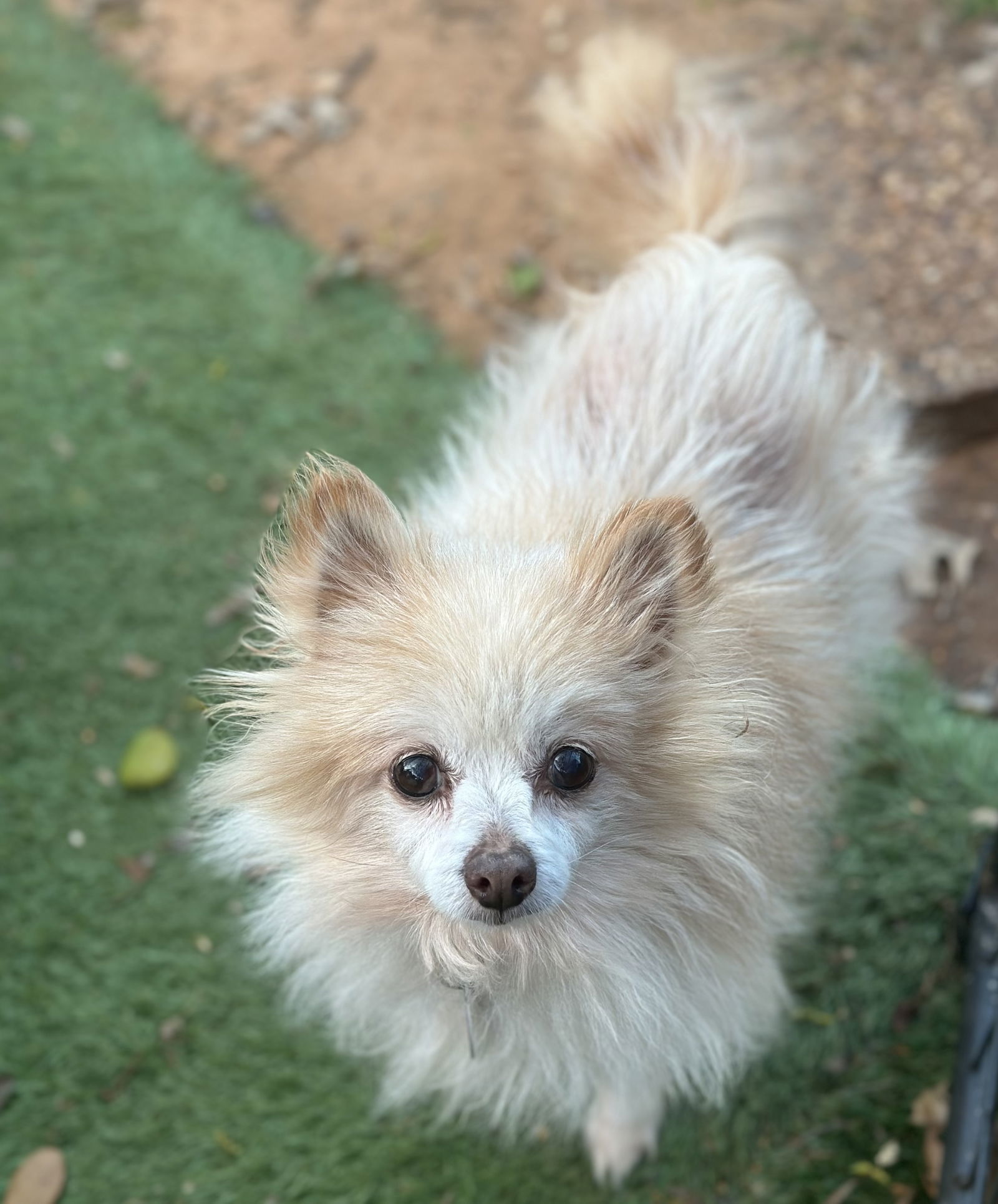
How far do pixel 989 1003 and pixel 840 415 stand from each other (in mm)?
1431

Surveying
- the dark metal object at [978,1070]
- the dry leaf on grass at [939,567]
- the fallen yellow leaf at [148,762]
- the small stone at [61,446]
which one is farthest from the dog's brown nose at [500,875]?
the small stone at [61,446]

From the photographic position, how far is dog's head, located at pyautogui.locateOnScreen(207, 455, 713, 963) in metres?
1.65

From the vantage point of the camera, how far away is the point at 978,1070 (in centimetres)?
226

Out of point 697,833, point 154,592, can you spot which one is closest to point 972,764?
point 697,833

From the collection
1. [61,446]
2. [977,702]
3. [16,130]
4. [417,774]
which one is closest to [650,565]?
[417,774]

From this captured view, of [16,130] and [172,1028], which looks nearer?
[172,1028]

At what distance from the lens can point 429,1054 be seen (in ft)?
7.16

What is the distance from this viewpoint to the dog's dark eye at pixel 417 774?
5.62 feet

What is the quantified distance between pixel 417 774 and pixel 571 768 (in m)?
0.25

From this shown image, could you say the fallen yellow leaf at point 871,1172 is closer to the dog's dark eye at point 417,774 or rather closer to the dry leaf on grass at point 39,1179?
the dog's dark eye at point 417,774

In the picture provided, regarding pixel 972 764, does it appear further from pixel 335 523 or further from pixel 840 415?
pixel 335 523

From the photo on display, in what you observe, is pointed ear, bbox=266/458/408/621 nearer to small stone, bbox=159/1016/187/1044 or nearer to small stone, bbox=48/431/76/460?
small stone, bbox=159/1016/187/1044

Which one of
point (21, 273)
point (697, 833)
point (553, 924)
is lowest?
point (21, 273)

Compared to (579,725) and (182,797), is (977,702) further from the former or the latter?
(182,797)
